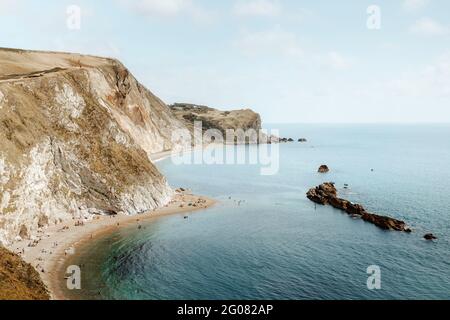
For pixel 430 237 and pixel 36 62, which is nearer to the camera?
pixel 430 237

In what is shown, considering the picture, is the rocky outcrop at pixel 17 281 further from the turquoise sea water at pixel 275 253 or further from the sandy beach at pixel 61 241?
the turquoise sea water at pixel 275 253

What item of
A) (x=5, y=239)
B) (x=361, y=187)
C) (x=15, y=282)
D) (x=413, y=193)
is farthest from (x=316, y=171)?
(x=15, y=282)

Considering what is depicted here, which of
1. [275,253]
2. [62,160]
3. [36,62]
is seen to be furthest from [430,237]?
[36,62]

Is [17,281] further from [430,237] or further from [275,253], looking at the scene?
[430,237]

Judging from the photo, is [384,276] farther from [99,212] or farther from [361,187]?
[361,187]

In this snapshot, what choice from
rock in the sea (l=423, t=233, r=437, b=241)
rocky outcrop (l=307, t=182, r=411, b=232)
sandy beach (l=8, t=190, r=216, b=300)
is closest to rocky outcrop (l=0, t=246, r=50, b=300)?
sandy beach (l=8, t=190, r=216, b=300)

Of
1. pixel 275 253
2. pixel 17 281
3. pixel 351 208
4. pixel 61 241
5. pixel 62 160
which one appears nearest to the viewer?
pixel 17 281

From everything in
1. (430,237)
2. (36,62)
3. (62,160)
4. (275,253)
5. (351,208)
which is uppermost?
(36,62)

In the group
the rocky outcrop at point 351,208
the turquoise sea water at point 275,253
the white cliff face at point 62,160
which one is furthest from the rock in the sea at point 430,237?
the white cliff face at point 62,160
